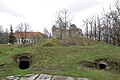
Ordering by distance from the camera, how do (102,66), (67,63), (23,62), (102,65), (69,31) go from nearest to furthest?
(67,63), (102,65), (102,66), (23,62), (69,31)

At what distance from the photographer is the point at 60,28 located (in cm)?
5156

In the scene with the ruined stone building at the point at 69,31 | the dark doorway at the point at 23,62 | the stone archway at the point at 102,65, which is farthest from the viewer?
the ruined stone building at the point at 69,31

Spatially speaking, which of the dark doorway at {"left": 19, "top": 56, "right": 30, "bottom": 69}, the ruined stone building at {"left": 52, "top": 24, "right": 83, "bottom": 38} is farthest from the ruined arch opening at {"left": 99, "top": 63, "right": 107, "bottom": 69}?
the ruined stone building at {"left": 52, "top": 24, "right": 83, "bottom": 38}

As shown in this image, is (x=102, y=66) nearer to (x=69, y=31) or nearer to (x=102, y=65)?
(x=102, y=65)

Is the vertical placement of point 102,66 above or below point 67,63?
below

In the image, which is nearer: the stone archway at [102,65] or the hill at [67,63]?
the hill at [67,63]

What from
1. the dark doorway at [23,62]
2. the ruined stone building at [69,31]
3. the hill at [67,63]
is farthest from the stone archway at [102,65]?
the ruined stone building at [69,31]

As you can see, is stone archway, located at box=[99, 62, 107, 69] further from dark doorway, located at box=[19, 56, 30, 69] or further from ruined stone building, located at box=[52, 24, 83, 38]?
ruined stone building, located at box=[52, 24, 83, 38]

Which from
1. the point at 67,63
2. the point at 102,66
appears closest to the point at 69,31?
the point at 102,66

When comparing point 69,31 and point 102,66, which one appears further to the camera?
point 69,31

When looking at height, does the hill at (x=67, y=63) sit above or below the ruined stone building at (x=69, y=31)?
below

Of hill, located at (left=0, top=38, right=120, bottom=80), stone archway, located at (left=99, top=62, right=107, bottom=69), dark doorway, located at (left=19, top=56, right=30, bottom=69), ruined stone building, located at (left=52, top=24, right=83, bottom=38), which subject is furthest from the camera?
ruined stone building, located at (left=52, top=24, right=83, bottom=38)

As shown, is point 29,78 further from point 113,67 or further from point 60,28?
point 60,28

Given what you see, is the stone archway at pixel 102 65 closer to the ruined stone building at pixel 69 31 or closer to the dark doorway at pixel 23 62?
the dark doorway at pixel 23 62
